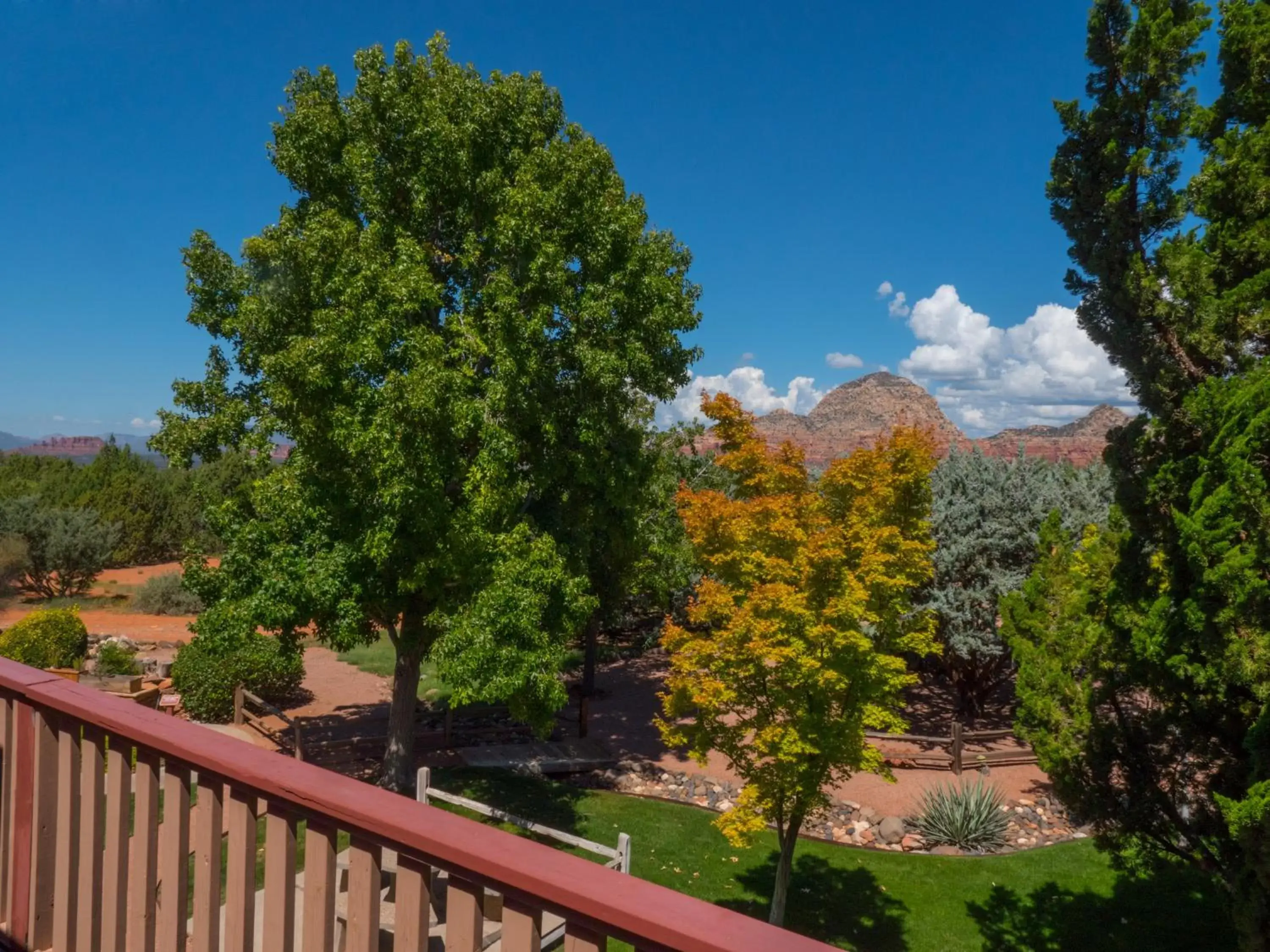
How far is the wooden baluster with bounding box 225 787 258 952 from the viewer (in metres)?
1.64

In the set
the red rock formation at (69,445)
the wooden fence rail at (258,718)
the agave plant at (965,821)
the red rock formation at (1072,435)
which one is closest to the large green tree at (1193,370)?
the agave plant at (965,821)

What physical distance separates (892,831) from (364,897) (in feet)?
39.4

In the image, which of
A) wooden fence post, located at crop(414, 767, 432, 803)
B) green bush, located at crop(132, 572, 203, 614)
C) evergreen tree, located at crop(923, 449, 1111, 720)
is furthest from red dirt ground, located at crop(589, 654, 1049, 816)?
green bush, located at crop(132, 572, 203, 614)

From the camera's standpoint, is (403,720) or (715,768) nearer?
(403,720)

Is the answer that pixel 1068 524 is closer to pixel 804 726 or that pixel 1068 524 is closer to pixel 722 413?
pixel 722 413

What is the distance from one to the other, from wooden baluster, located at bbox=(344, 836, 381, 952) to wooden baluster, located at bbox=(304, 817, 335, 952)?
0.23 feet

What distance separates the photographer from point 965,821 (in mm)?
11398

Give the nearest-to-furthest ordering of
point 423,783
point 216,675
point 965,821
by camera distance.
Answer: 1. point 423,783
2. point 965,821
3. point 216,675

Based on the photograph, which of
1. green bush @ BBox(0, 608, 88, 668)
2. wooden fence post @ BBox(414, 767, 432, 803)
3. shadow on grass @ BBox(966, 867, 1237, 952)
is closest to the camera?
shadow on grass @ BBox(966, 867, 1237, 952)

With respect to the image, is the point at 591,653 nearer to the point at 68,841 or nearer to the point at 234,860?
the point at 68,841

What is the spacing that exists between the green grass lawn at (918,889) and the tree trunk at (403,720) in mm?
1124

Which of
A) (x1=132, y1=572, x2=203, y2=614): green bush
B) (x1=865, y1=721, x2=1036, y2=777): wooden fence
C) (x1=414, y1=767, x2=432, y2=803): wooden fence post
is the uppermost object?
(x1=132, y1=572, x2=203, y2=614): green bush

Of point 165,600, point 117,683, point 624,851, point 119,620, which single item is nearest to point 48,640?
Result: point 117,683

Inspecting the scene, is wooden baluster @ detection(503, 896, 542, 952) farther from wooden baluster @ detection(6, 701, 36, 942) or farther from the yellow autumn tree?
the yellow autumn tree
